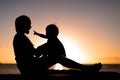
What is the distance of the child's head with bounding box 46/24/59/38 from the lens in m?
6.88

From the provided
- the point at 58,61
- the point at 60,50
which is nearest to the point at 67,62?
the point at 58,61

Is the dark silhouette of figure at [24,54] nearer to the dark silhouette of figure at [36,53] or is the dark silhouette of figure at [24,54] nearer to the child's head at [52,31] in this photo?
the dark silhouette of figure at [36,53]

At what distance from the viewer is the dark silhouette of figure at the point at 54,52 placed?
6.39 metres

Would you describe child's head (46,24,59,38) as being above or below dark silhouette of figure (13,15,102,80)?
above

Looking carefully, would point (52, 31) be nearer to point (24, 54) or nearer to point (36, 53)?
point (36, 53)

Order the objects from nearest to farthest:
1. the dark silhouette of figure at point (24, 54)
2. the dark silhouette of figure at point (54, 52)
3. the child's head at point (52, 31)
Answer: the dark silhouette of figure at point (54, 52) → the dark silhouette of figure at point (24, 54) → the child's head at point (52, 31)

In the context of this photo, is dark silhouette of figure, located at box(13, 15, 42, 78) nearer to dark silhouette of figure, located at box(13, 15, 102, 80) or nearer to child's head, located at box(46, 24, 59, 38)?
dark silhouette of figure, located at box(13, 15, 102, 80)

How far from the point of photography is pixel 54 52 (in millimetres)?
6762

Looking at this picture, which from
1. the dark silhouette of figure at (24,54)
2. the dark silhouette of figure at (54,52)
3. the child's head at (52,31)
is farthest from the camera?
the child's head at (52,31)

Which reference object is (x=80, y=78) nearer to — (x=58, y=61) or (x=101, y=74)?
(x=101, y=74)

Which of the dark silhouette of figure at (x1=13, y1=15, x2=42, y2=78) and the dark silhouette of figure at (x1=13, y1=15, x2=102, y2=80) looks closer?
the dark silhouette of figure at (x1=13, y1=15, x2=102, y2=80)

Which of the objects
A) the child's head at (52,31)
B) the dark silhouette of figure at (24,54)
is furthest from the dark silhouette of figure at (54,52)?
the dark silhouette of figure at (24,54)

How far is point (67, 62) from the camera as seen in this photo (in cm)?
639

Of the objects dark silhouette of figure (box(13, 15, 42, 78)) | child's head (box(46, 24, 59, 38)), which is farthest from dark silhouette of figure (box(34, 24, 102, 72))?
dark silhouette of figure (box(13, 15, 42, 78))
